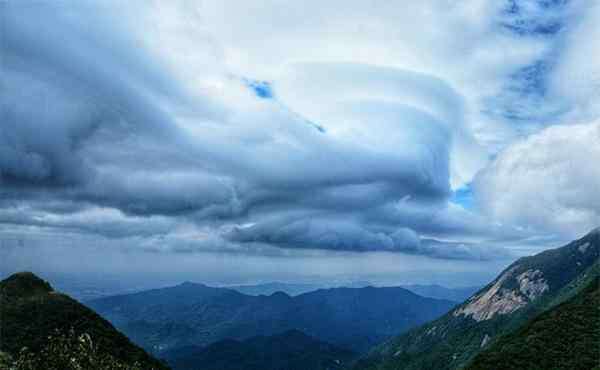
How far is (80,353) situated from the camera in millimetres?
145875

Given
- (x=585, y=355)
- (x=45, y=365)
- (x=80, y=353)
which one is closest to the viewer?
(x=45, y=365)

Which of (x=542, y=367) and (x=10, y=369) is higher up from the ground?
(x=10, y=369)

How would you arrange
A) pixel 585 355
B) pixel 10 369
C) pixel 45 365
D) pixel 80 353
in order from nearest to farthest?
pixel 10 369 → pixel 45 365 → pixel 80 353 → pixel 585 355

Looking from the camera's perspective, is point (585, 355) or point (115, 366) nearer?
point (115, 366)

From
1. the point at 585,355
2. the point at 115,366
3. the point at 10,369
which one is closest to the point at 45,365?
the point at 10,369

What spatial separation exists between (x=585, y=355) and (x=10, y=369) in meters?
215

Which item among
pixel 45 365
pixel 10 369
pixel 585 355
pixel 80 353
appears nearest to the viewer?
pixel 10 369

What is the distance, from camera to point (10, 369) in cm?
11775

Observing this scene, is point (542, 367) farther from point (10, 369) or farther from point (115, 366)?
point (10, 369)

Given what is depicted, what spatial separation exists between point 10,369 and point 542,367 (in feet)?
660

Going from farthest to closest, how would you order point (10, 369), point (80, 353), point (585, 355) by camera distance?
point (585, 355), point (80, 353), point (10, 369)

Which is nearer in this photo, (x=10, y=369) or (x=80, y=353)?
(x=10, y=369)

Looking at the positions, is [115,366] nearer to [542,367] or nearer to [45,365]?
[45,365]

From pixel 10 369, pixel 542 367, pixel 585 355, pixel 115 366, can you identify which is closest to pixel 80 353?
pixel 115 366
